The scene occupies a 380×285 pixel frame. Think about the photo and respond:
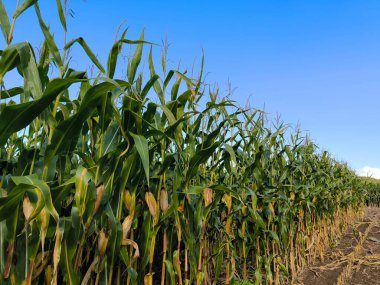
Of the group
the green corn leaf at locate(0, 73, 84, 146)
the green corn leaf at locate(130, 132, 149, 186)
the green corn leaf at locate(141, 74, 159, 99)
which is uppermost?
the green corn leaf at locate(141, 74, 159, 99)

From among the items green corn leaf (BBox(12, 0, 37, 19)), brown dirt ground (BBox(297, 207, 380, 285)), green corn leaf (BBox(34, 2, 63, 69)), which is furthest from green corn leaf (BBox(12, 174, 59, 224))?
brown dirt ground (BBox(297, 207, 380, 285))

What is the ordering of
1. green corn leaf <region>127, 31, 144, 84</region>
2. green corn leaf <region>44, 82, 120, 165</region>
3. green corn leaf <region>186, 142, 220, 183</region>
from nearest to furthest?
green corn leaf <region>44, 82, 120, 165</region> → green corn leaf <region>127, 31, 144, 84</region> → green corn leaf <region>186, 142, 220, 183</region>

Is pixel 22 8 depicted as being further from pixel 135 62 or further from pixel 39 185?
pixel 39 185

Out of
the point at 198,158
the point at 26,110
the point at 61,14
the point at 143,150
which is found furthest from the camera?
the point at 198,158

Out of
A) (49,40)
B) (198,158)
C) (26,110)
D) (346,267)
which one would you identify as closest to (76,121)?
(26,110)

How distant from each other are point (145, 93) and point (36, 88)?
2.18 ft

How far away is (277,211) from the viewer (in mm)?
4566

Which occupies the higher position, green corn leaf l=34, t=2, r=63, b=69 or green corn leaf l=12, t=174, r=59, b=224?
green corn leaf l=34, t=2, r=63, b=69

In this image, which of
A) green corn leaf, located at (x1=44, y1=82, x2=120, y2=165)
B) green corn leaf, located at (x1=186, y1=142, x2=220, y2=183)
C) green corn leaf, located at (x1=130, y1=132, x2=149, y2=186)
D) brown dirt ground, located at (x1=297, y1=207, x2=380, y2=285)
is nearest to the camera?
green corn leaf, located at (x1=44, y1=82, x2=120, y2=165)

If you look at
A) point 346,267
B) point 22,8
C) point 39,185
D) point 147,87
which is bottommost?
point 346,267

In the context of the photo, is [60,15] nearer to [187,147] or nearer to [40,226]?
[40,226]

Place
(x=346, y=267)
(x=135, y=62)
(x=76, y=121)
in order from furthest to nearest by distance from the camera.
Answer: (x=346, y=267)
(x=135, y=62)
(x=76, y=121)

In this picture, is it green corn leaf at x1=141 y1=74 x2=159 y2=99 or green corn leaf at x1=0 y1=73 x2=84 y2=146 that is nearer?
green corn leaf at x1=0 y1=73 x2=84 y2=146

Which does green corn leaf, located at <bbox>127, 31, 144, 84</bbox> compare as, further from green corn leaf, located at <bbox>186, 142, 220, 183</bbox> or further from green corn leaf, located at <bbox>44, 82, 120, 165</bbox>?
green corn leaf, located at <bbox>186, 142, 220, 183</bbox>
